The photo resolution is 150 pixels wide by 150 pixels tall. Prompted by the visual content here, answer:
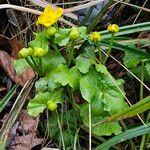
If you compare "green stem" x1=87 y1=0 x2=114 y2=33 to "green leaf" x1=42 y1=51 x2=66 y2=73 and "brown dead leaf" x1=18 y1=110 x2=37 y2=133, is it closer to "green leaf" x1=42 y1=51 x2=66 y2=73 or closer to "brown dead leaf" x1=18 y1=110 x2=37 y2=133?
"green leaf" x1=42 y1=51 x2=66 y2=73

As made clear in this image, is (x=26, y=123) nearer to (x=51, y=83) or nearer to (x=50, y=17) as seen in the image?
(x=51, y=83)

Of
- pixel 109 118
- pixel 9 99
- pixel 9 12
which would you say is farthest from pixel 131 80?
pixel 9 12

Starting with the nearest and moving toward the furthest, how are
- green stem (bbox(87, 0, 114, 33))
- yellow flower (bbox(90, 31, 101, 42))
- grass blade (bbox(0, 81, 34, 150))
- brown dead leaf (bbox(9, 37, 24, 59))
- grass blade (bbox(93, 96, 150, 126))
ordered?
1. grass blade (bbox(93, 96, 150, 126))
2. yellow flower (bbox(90, 31, 101, 42))
3. grass blade (bbox(0, 81, 34, 150))
4. green stem (bbox(87, 0, 114, 33))
5. brown dead leaf (bbox(9, 37, 24, 59))

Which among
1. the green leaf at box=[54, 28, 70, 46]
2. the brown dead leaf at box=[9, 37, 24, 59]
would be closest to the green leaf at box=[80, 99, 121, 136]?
the green leaf at box=[54, 28, 70, 46]

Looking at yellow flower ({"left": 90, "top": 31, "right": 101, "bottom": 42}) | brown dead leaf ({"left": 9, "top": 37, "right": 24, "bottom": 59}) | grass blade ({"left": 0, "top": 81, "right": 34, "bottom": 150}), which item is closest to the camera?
yellow flower ({"left": 90, "top": 31, "right": 101, "bottom": 42})

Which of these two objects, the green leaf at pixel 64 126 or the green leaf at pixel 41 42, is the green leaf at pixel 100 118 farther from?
the green leaf at pixel 41 42

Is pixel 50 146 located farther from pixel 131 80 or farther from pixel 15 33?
pixel 15 33

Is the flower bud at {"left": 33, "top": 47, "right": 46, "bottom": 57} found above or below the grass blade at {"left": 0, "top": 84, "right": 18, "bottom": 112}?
above
